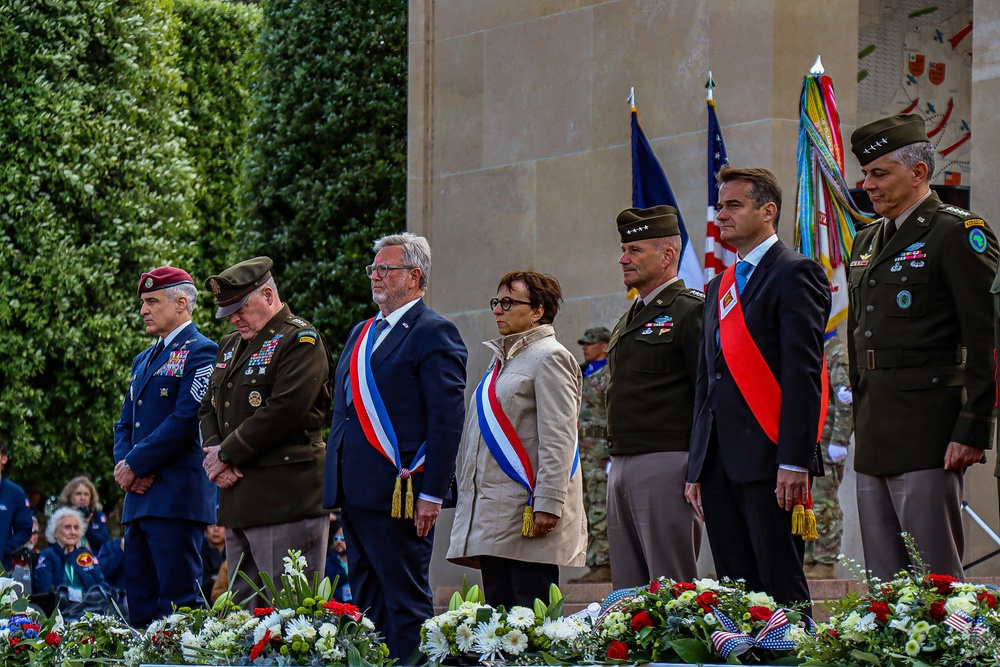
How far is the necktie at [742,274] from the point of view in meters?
5.81

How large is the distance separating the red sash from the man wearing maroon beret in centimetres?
314

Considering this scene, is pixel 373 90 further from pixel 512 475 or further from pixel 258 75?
pixel 512 475

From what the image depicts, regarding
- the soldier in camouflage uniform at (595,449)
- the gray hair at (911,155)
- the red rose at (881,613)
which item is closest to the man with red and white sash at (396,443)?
the gray hair at (911,155)

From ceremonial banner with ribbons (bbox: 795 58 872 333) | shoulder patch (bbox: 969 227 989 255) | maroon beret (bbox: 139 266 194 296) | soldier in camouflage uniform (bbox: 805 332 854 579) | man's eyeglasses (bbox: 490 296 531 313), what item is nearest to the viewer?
shoulder patch (bbox: 969 227 989 255)

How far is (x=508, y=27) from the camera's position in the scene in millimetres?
11000

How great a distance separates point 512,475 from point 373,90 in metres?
14.1

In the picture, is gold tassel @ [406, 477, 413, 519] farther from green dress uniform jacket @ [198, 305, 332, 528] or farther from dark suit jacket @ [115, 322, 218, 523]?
dark suit jacket @ [115, 322, 218, 523]

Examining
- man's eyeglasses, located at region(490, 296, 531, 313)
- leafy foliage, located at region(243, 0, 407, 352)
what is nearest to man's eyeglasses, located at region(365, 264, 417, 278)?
man's eyeglasses, located at region(490, 296, 531, 313)

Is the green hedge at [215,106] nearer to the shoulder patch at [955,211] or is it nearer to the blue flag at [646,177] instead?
the blue flag at [646,177]

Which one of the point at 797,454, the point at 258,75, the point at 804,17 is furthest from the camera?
the point at 258,75

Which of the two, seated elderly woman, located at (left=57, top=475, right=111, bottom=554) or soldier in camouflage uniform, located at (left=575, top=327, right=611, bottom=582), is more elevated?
soldier in camouflage uniform, located at (left=575, top=327, right=611, bottom=582)

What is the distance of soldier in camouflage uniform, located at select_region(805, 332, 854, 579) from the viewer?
8.85 meters

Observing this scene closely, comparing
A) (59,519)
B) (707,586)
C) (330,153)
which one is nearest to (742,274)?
(707,586)

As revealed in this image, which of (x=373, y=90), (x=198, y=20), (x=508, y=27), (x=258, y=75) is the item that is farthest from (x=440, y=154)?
(x=198, y=20)
